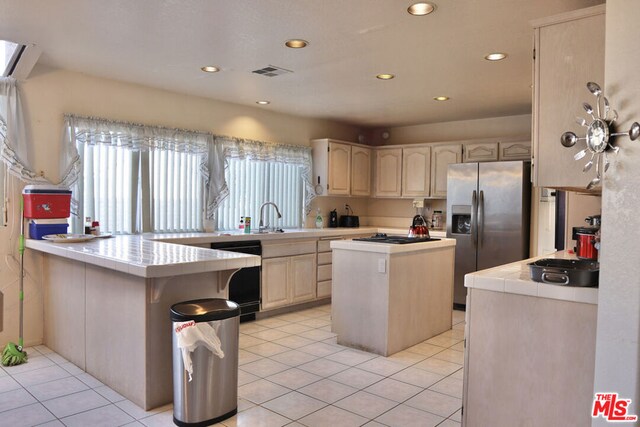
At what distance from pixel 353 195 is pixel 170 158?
2.67 m

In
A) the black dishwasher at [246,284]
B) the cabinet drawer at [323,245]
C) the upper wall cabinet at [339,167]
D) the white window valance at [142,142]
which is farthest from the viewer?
the upper wall cabinet at [339,167]

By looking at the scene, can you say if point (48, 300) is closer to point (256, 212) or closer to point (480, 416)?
point (256, 212)

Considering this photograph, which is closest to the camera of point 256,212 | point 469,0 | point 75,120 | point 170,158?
point 469,0

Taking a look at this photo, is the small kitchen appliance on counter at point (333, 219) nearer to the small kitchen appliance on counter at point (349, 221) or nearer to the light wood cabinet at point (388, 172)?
the small kitchen appliance on counter at point (349, 221)

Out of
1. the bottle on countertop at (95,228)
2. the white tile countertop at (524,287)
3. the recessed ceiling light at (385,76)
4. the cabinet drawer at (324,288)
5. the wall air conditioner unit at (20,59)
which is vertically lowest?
the cabinet drawer at (324,288)

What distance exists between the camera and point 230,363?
263 centimetres

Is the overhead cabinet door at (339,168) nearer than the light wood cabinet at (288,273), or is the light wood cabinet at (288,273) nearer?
the light wood cabinet at (288,273)

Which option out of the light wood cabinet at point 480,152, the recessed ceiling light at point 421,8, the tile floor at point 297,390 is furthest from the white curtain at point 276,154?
the recessed ceiling light at point 421,8

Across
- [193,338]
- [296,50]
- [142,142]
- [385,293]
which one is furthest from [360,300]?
[142,142]

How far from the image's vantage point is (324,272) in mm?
5598

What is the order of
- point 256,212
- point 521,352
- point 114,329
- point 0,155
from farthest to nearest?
point 256,212 < point 0,155 < point 114,329 < point 521,352

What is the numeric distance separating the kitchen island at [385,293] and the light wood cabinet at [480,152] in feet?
6.09

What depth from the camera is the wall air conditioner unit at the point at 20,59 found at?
3252 millimetres

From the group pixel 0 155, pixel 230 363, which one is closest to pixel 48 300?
pixel 0 155
